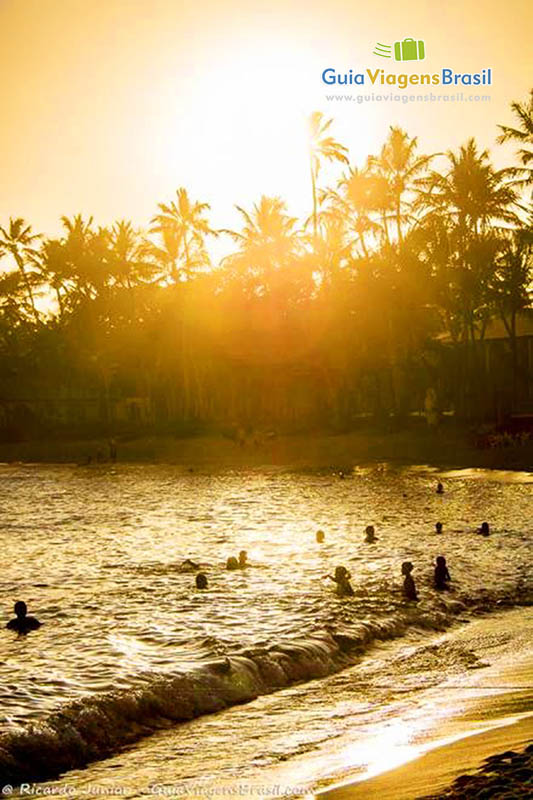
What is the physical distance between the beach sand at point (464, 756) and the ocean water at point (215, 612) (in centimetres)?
80

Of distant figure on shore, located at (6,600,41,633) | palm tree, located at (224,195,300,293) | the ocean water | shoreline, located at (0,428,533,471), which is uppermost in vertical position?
palm tree, located at (224,195,300,293)

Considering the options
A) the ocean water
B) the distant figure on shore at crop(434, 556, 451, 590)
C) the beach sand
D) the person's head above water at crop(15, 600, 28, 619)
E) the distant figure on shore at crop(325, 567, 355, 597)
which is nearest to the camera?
the beach sand

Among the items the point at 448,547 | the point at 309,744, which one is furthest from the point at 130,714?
the point at 448,547

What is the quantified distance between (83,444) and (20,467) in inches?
288

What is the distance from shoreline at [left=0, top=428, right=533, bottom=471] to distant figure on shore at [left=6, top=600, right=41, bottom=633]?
20516 mm

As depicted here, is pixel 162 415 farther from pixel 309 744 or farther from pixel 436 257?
pixel 309 744

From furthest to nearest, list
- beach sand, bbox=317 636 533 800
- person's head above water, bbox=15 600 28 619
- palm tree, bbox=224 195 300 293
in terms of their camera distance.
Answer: palm tree, bbox=224 195 300 293 → person's head above water, bbox=15 600 28 619 → beach sand, bbox=317 636 533 800

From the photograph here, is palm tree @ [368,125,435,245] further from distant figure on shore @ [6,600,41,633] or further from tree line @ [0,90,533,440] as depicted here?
distant figure on shore @ [6,600,41,633]

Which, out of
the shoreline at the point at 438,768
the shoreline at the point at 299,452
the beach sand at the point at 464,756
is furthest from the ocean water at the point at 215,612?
the shoreline at the point at 299,452

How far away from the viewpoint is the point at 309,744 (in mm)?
5297

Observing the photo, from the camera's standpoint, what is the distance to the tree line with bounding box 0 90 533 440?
35938 mm

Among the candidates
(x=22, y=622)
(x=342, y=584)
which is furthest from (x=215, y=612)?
(x=22, y=622)

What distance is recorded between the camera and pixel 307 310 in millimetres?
40688

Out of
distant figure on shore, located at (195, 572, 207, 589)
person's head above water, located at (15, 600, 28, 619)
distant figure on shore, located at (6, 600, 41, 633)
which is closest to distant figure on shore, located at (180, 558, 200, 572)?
distant figure on shore, located at (195, 572, 207, 589)
